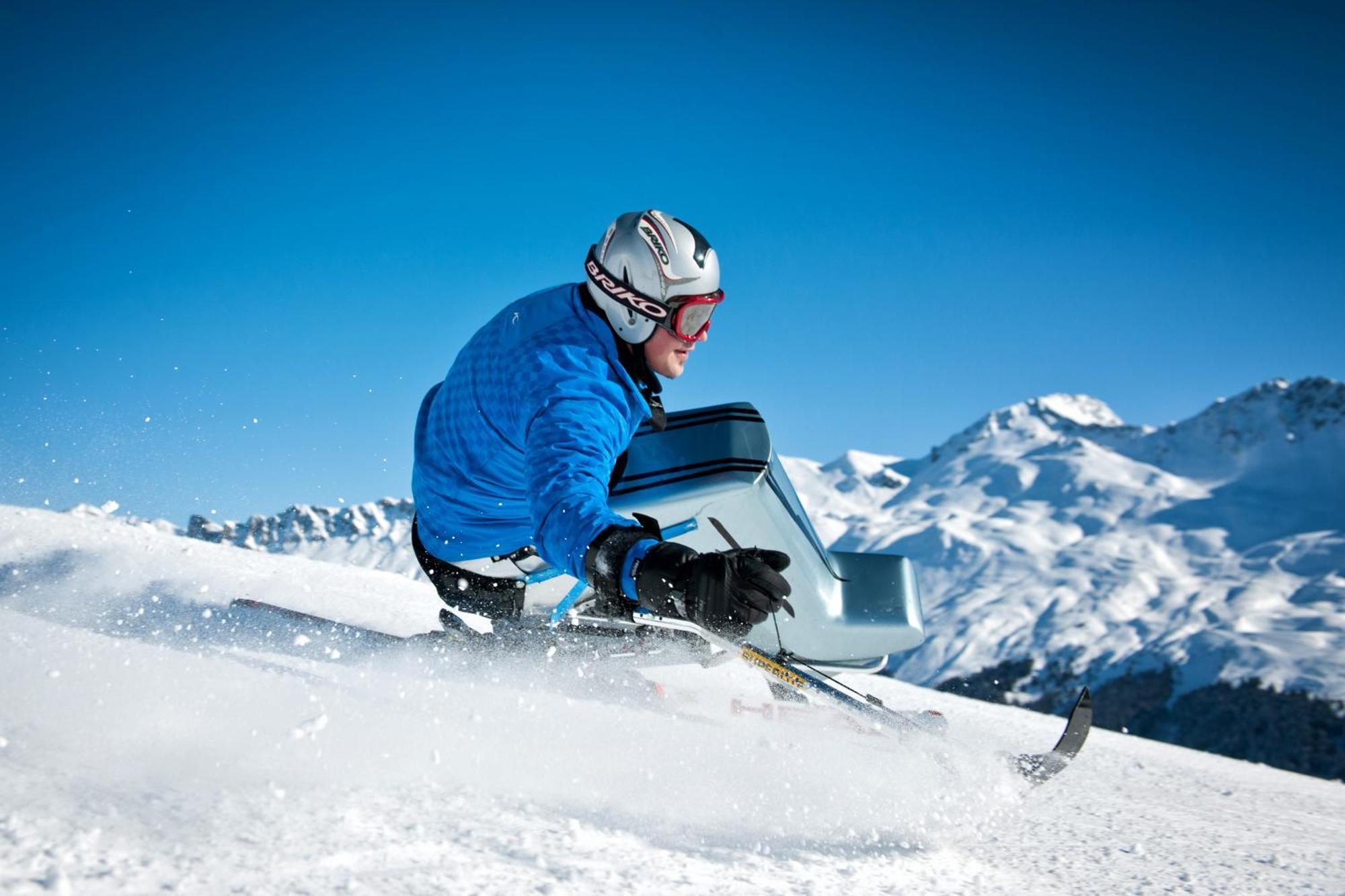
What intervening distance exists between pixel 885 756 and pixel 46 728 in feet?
9.02

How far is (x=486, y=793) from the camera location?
2.29 m

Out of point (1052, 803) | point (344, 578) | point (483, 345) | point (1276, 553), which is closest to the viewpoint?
point (483, 345)

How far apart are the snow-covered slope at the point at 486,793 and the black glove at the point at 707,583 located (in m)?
0.58

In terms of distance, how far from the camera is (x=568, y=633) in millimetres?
3955

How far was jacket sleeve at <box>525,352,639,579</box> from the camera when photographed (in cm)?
254

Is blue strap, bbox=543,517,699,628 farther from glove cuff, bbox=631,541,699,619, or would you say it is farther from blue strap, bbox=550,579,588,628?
glove cuff, bbox=631,541,699,619

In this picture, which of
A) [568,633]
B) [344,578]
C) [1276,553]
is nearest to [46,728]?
[568,633]

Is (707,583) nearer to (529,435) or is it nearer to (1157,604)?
(529,435)

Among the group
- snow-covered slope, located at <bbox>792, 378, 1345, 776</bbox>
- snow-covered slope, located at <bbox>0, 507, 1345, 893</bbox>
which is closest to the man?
snow-covered slope, located at <bbox>0, 507, 1345, 893</bbox>

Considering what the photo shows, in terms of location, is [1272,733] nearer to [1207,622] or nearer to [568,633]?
[1207,622]

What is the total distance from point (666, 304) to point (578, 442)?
929 millimetres

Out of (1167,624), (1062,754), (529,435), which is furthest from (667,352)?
(1167,624)

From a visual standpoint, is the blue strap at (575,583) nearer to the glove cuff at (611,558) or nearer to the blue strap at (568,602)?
the blue strap at (568,602)

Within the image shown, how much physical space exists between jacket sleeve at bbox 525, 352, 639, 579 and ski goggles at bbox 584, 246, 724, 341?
0.51 metres
